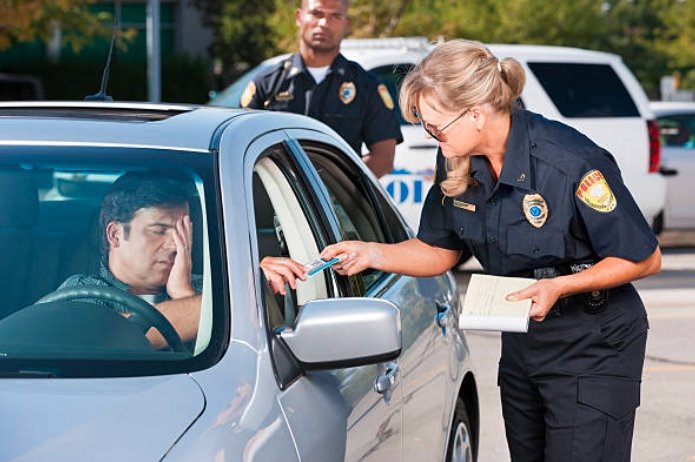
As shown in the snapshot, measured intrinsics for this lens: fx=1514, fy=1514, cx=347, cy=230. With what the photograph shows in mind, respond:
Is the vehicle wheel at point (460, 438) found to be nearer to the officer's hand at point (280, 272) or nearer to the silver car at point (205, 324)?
the silver car at point (205, 324)

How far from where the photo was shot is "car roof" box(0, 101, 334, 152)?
12.2 feet

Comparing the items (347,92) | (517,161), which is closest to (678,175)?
(347,92)

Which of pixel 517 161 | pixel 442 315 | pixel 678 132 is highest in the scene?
pixel 517 161

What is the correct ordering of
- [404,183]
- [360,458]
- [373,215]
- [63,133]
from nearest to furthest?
1. [360,458]
2. [63,133]
3. [373,215]
4. [404,183]

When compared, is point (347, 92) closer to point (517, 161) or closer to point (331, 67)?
point (331, 67)

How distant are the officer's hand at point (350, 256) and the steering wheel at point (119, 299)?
66cm

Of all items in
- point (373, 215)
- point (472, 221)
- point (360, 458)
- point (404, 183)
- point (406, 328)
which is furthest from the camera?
point (404, 183)

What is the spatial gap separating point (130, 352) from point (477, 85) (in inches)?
46.8

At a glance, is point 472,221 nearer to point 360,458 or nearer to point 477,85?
point 477,85

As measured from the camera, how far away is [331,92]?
768 centimetres

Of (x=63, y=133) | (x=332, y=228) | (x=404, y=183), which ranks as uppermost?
(x=63, y=133)

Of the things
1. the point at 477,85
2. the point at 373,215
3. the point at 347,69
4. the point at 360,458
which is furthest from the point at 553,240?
the point at 347,69

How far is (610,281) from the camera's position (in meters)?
3.92

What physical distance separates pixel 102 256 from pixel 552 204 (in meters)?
1.18
